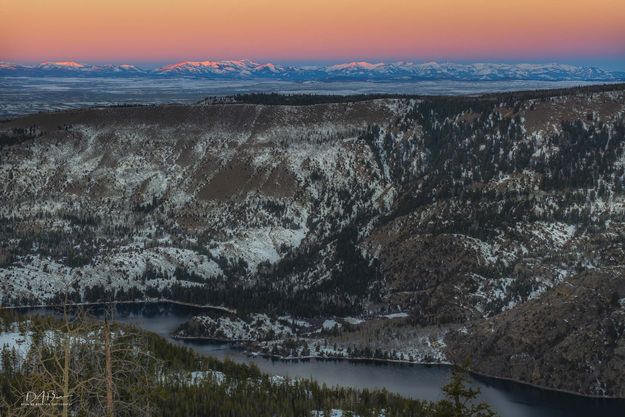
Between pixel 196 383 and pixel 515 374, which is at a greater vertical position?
pixel 196 383

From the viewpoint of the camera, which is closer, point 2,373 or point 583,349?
point 2,373

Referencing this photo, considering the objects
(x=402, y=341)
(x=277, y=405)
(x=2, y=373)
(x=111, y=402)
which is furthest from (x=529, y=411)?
(x=111, y=402)

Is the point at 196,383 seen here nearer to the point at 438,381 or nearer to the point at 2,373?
the point at 2,373

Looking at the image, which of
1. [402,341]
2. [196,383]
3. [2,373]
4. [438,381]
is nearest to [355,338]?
[402,341]

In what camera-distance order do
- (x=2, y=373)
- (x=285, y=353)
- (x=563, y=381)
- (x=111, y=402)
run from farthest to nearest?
(x=285, y=353) → (x=563, y=381) → (x=2, y=373) → (x=111, y=402)

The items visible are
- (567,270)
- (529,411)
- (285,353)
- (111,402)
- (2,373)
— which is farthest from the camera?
(567,270)

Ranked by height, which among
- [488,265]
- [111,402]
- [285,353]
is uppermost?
[111,402]

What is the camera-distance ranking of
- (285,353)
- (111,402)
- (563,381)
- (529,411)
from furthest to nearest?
1. (285,353)
2. (563,381)
3. (529,411)
4. (111,402)

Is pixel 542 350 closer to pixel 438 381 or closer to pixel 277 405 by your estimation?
pixel 438 381

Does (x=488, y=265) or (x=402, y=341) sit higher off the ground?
(x=488, y=265)
